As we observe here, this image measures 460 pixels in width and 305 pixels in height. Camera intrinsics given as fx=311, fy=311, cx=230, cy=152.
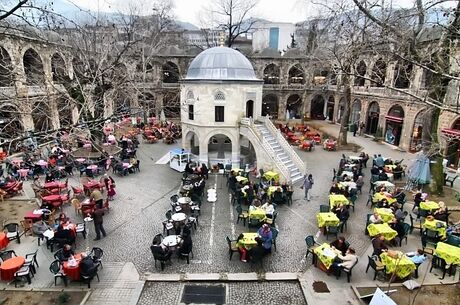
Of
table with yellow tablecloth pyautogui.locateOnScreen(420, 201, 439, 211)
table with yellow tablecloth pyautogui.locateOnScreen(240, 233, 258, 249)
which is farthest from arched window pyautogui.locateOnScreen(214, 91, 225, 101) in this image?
table with yellow tablecloth pyautogui.locateOnScreen(420, 201, 439, 211)

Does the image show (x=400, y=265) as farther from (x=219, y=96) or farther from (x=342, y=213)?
(x=219, y=96)

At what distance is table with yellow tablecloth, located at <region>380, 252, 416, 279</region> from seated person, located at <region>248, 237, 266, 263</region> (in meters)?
4.46

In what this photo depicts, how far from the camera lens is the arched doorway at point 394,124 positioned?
33.5m

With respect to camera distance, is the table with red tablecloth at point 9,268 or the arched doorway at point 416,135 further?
the arched doorway at point 416,135

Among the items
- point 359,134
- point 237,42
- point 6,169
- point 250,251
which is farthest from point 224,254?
point 237,42

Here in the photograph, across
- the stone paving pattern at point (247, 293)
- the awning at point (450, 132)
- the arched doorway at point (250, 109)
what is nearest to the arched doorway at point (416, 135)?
the awning at point (450, 132)

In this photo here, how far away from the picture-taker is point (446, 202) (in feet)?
61.0

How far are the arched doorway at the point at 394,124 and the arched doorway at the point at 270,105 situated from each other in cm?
1943

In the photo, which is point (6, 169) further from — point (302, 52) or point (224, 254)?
point (302, 52)

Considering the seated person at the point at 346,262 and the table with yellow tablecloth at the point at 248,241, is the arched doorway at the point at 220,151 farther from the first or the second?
the seated person at the point at 346,262

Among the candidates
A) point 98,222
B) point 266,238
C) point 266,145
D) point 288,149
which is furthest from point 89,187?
point 288,149

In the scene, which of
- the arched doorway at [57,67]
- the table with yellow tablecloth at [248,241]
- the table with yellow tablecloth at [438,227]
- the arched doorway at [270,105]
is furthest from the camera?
the arched doorway at [270,105]

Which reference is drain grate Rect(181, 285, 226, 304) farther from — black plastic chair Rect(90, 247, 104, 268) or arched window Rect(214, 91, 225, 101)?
arched window Rect(214, 91, 225, 101)

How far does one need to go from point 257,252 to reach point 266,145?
11.6 meters
